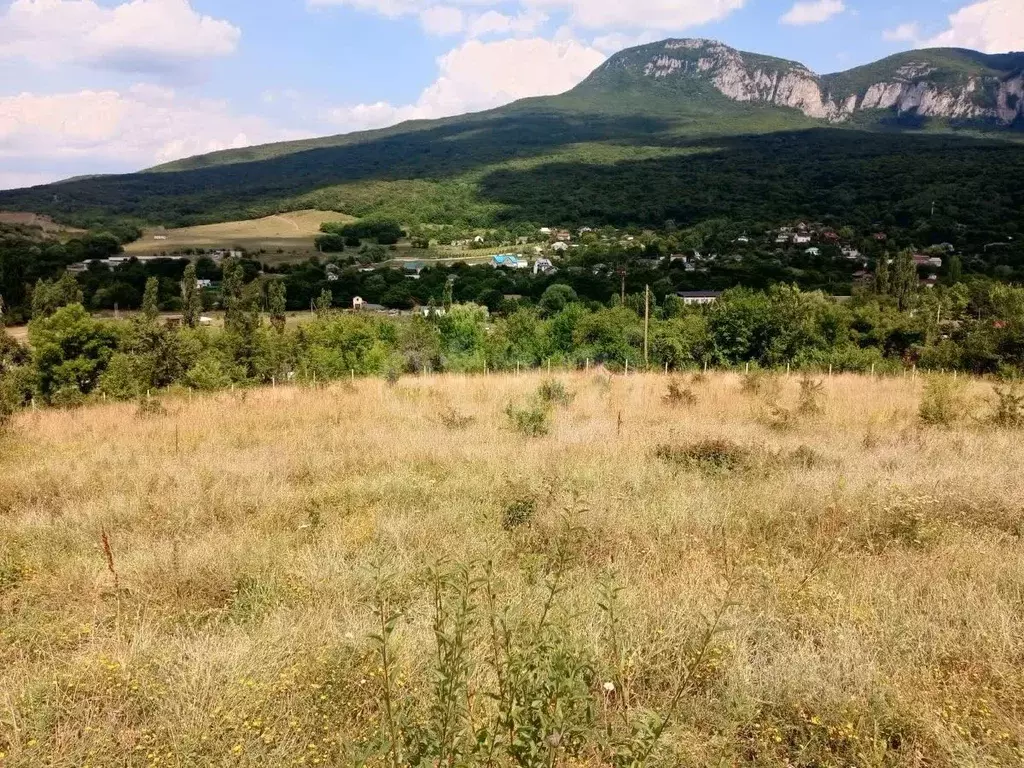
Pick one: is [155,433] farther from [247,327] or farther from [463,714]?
[247,327]

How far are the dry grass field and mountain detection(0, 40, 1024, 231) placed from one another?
9728 centimetres

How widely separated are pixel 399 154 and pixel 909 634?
672 feet

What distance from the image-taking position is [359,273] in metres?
77.7

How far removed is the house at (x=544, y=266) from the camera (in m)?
74.2

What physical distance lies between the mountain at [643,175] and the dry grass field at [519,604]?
319ft

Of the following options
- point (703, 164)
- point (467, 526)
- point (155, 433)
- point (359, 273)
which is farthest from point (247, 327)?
point (703, 164)

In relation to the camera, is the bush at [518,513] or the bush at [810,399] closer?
the bush at [518,513]

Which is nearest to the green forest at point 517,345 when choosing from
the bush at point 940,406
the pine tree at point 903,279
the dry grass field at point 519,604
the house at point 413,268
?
the bush at point 940,406

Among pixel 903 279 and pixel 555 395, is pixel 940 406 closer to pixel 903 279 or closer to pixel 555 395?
pixel 555 395

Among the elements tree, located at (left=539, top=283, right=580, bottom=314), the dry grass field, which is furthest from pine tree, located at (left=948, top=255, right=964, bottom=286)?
the dry grass field

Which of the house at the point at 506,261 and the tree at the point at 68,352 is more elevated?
the house at the point at 506,261

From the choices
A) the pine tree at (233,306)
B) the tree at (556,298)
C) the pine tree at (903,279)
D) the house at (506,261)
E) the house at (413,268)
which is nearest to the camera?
the pine tree at (233,306)

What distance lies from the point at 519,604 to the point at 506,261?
80.9 m

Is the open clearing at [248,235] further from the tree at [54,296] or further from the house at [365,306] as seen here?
the house at [365,306]
